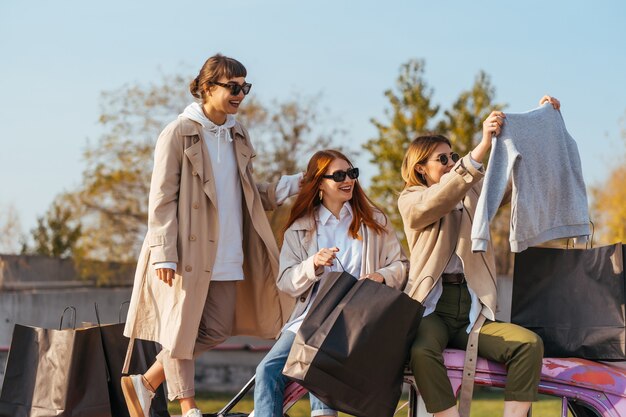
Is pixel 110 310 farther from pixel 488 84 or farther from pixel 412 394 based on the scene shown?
pixel 412 394

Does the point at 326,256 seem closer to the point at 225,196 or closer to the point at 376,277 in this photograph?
the point at 376,277

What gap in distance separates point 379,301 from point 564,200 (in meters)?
1.14

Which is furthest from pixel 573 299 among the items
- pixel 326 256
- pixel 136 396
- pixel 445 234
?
pixel 136 396

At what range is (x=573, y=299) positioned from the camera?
16.2 feet

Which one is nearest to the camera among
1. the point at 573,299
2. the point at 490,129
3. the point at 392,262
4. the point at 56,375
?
the point at 490,129

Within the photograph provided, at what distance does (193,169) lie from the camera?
5.71 metres

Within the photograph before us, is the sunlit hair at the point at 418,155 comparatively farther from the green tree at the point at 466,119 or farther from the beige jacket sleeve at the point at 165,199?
the green tree at the point at 466,119

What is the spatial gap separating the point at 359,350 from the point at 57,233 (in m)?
20.1

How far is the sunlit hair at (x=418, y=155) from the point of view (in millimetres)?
5359

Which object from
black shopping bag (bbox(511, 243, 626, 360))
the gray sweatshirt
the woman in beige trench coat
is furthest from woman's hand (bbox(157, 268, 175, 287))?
black shopping bag (bbox(511, 243, 626, 360))

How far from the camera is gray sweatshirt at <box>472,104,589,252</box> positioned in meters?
4.83

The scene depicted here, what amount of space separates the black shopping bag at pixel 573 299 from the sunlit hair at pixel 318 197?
86 centimetres

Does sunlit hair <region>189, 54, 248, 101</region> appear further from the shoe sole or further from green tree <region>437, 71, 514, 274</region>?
green tree <region>437, 71, 514, 274</region>

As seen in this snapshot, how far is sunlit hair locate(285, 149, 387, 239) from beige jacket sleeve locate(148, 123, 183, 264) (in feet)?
2.11
